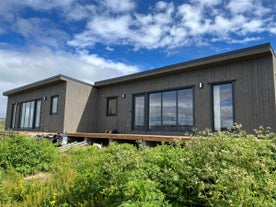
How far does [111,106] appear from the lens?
1085cm

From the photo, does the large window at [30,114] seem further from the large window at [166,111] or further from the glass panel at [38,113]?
the large window at [166,111]

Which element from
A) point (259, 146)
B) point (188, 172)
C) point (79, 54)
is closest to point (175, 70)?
point (259, 146)

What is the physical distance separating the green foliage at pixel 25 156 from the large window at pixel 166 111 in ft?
15.7

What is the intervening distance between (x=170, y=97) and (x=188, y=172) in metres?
6.44

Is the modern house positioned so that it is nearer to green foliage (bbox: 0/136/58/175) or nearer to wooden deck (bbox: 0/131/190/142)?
wooden deck (bbox: 0/131/190/142)

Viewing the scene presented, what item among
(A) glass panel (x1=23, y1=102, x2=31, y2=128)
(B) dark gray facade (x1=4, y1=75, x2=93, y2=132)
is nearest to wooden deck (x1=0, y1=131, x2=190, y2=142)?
(B) dark gray facade (x1=4, y1=75, x2=93, y2=132)

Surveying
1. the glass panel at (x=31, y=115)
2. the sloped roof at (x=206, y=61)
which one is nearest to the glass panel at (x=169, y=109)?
the sloped roof at (x=206, y=61)

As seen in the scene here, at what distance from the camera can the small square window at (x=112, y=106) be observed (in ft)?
34.8

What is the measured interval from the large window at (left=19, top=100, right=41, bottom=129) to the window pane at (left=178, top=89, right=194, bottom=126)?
874 centimetres

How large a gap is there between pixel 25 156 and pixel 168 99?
5686 mm

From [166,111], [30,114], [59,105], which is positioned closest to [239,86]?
[166,111]

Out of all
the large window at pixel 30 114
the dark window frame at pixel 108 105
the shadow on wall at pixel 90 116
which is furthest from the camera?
the large window at pixel 30 114

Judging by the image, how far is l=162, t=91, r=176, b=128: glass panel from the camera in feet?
27.2

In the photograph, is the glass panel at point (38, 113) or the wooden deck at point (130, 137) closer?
the wooden deck at point (130, 137)
